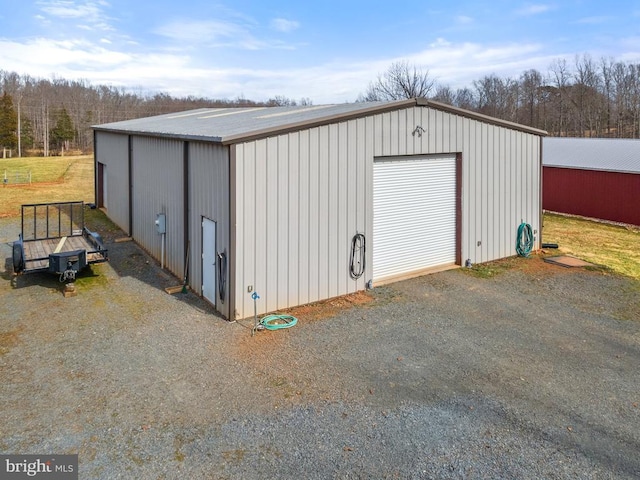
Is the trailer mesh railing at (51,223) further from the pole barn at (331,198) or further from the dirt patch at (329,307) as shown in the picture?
the dirt patch at (329,307)

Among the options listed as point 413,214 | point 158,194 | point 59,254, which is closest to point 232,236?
point 59,254

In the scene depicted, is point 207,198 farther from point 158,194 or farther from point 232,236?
point 158,194

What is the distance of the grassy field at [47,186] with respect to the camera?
73.4ft

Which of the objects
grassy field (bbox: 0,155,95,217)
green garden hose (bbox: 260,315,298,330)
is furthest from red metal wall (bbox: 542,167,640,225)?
grassy field (bbox: 0,155,95,217)

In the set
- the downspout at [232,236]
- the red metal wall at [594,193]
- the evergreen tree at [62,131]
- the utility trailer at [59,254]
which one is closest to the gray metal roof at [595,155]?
the red metal wall at [594,193]

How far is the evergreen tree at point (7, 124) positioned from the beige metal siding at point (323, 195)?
52159 mm

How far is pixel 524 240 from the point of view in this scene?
520 inches

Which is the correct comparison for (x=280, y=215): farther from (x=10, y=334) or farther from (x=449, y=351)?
(x=10, y=334)

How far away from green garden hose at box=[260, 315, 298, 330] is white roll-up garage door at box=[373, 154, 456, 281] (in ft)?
9.15

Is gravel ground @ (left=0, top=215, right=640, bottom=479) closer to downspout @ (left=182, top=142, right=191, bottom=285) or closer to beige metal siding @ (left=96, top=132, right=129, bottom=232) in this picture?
downspout @ (left=182, top=142, right=191, bottom=285)

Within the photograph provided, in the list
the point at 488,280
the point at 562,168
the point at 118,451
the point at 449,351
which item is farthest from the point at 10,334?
the point at 562,168

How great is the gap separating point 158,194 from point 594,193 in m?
16.7

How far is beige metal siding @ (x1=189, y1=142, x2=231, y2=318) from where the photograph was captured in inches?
341

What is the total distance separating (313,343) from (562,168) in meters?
17.6
